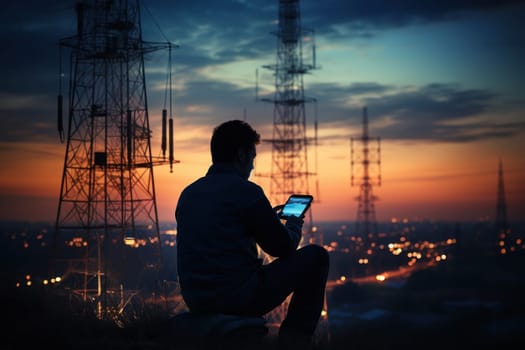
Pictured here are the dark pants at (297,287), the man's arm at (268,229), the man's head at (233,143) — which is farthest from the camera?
the man's head at (233,143)

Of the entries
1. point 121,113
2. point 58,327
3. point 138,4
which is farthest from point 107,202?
point 58,327

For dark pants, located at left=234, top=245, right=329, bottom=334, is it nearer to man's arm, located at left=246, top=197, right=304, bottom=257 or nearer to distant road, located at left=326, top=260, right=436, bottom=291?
man's arm, located at left=246, top=197, right=304, bottom=257

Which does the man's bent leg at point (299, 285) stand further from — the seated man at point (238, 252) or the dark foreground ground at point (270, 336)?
the dark foreground ground at point (270, 336)

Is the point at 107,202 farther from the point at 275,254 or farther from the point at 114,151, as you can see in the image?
the point at 275,254

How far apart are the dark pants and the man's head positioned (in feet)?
2.25

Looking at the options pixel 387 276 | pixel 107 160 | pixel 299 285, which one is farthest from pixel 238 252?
pixel 387 276

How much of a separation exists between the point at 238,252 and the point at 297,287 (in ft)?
1.63

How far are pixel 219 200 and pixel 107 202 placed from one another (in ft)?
60.3

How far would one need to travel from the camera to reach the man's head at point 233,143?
14.1ft

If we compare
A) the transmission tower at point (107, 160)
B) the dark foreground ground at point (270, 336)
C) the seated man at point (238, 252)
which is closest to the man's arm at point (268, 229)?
the seated man at point (238, 252)

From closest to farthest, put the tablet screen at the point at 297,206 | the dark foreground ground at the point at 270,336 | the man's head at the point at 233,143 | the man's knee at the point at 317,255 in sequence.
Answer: the man's knee at the point at 317,255 < the man's head at the point at 233,143 < the tablet screen at the point at 297,206 < the dark foreground ground at the point at 270,336

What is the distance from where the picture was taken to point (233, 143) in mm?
4289

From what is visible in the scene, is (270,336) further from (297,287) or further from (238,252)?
(238,252)

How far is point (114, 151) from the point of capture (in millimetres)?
22172
